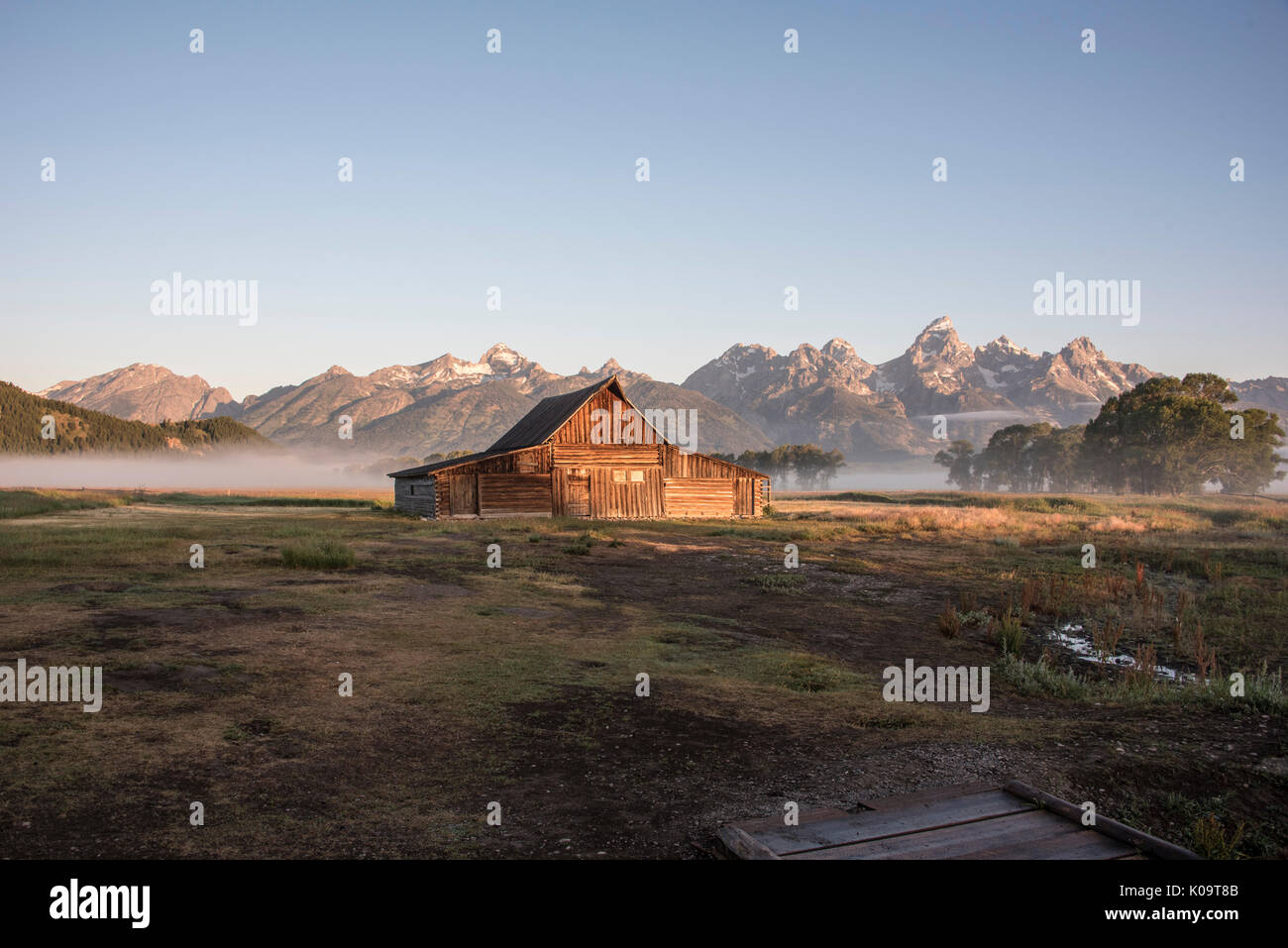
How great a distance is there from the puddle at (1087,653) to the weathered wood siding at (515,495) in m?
30.5

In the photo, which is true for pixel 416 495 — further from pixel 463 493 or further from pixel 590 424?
pixel 590 424

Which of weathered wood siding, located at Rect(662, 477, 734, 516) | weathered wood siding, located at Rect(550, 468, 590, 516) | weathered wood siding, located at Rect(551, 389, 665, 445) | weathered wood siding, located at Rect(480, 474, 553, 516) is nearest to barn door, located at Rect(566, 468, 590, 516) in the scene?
weathered wood siding, located at Rect(550, 468, 590, 516)

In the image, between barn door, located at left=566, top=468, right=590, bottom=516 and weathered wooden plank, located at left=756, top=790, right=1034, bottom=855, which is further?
barn door, located at left=566, top=468, right=590, bottom=516

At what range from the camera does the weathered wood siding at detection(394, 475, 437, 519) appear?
43.6 metres

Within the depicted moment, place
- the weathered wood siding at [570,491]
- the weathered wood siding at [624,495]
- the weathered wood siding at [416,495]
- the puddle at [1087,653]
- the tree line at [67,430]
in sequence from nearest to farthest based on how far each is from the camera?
the puddle at [1087,653] < the weathered wood siding at [416,495] < the weathered wood siding at [570,491] < the weathered wood siding at [624,495] < the tree line at [67,430]

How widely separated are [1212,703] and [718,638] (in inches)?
288

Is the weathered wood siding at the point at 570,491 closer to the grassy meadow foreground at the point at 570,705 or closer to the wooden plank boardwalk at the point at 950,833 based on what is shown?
the grassy meadow foreground at the point at 570,705

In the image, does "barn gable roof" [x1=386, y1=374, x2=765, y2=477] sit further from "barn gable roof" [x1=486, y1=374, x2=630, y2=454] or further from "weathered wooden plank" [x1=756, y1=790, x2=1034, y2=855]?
"weathered wooden plank" [x1=756, y1=790, x2=1034, y2=855]

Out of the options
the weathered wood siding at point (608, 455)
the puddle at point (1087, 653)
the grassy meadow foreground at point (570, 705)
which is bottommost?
the puddle at point (1087, 653)

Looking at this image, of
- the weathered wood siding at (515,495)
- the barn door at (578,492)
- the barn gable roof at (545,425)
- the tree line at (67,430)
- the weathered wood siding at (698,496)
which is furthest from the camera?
the tree line at (67,430)

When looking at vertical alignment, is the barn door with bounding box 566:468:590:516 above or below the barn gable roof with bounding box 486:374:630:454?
below

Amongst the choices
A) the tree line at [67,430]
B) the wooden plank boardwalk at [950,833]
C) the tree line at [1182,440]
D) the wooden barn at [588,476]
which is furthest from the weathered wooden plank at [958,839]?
the tree line at [67,430]

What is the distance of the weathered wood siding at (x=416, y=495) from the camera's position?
4356cm
